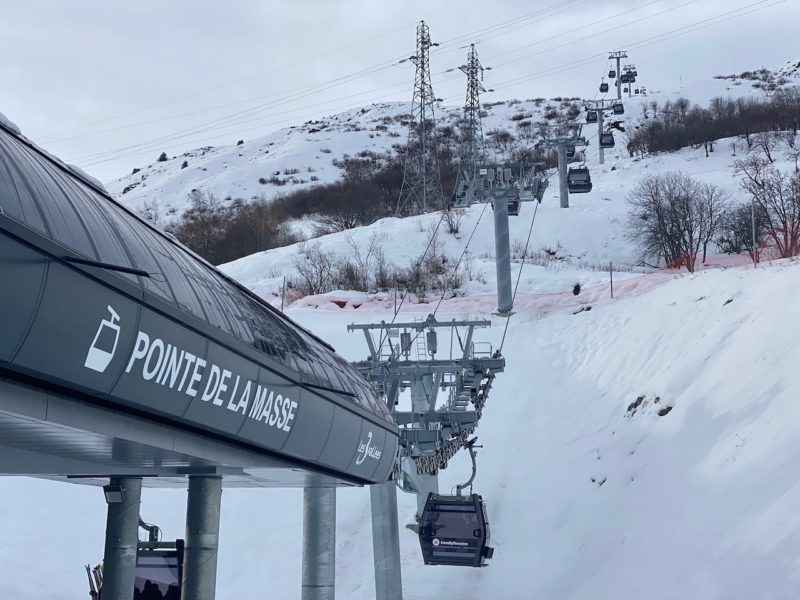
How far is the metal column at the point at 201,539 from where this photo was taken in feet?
44.4

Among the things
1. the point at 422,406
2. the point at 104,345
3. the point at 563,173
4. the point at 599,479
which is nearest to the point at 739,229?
the point at 563,173

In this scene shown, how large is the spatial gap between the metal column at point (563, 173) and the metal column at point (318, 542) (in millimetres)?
35092

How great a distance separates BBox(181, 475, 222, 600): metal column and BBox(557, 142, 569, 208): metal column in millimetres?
40131

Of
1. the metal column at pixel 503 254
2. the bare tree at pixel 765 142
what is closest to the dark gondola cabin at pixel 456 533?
the metal column at pixel 503 254

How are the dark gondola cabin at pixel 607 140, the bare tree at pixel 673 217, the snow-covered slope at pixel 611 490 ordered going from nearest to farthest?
the snow-covered slope at pixel 611 490, the bare tree at pixel 673 217, the dark gondola cabin at pixel 607 140

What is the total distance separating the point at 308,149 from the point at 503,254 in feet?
281

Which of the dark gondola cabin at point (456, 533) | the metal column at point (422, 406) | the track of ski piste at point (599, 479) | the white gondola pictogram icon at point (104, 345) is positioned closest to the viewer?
the white gondola pictogram icon at point (104, 345)

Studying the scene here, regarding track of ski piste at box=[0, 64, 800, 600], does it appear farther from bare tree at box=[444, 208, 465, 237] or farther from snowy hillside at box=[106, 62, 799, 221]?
snowy hillside at box=[106, 62, 799, 221]

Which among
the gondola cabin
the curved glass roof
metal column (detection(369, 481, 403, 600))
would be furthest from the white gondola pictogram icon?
metal column (detection(369, 481, 403, 600))

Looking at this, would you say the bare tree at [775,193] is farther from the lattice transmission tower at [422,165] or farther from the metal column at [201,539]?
the metal column at [201,539]

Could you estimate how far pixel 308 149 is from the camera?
405 ft

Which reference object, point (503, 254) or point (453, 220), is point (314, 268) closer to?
point (453, 220)

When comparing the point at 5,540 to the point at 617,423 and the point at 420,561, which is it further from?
the point at 617,423

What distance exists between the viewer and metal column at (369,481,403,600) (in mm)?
23141
